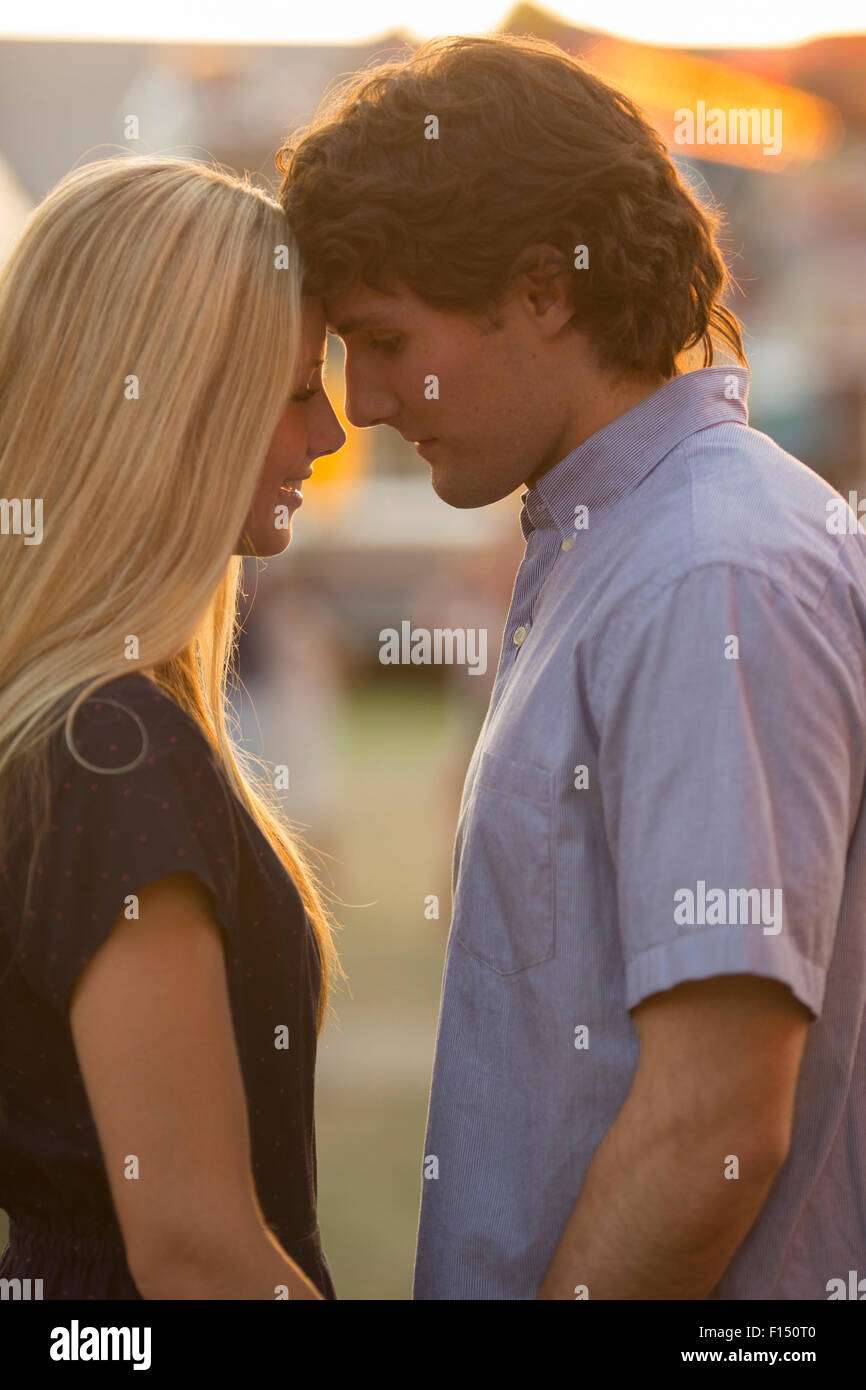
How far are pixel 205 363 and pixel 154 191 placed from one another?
0.29m

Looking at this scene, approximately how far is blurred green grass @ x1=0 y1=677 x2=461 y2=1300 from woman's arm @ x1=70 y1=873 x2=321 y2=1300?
2.27m

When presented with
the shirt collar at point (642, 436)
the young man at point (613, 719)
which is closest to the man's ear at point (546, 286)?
the young man at point (613, 719)

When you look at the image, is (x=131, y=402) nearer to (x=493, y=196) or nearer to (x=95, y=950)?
(x=493, y=196)

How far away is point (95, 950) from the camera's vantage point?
1.54 meters

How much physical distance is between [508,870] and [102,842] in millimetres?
548

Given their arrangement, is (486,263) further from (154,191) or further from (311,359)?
(154,191)

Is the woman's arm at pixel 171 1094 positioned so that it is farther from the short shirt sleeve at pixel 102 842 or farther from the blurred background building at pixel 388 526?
the blurred background building at pixel 388 526

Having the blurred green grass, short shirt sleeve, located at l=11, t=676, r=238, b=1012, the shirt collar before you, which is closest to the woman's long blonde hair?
short shirt sleeve, located at l=11, t=676, r=238, b=1012

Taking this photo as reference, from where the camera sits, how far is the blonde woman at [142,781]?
5.08 feet

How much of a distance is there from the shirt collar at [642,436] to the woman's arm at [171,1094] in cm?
82

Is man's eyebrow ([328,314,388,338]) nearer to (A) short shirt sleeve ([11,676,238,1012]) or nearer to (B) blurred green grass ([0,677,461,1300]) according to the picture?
(A) short shirt sleeve ([11,676,238,1012])

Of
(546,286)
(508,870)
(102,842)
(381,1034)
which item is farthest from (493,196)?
(381,1034)

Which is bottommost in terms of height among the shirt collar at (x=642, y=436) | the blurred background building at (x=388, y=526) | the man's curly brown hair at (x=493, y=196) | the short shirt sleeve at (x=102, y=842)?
the short shirt sleeve at (x=102, y=842)

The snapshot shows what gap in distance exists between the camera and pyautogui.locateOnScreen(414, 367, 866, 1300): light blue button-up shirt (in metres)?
1.50
